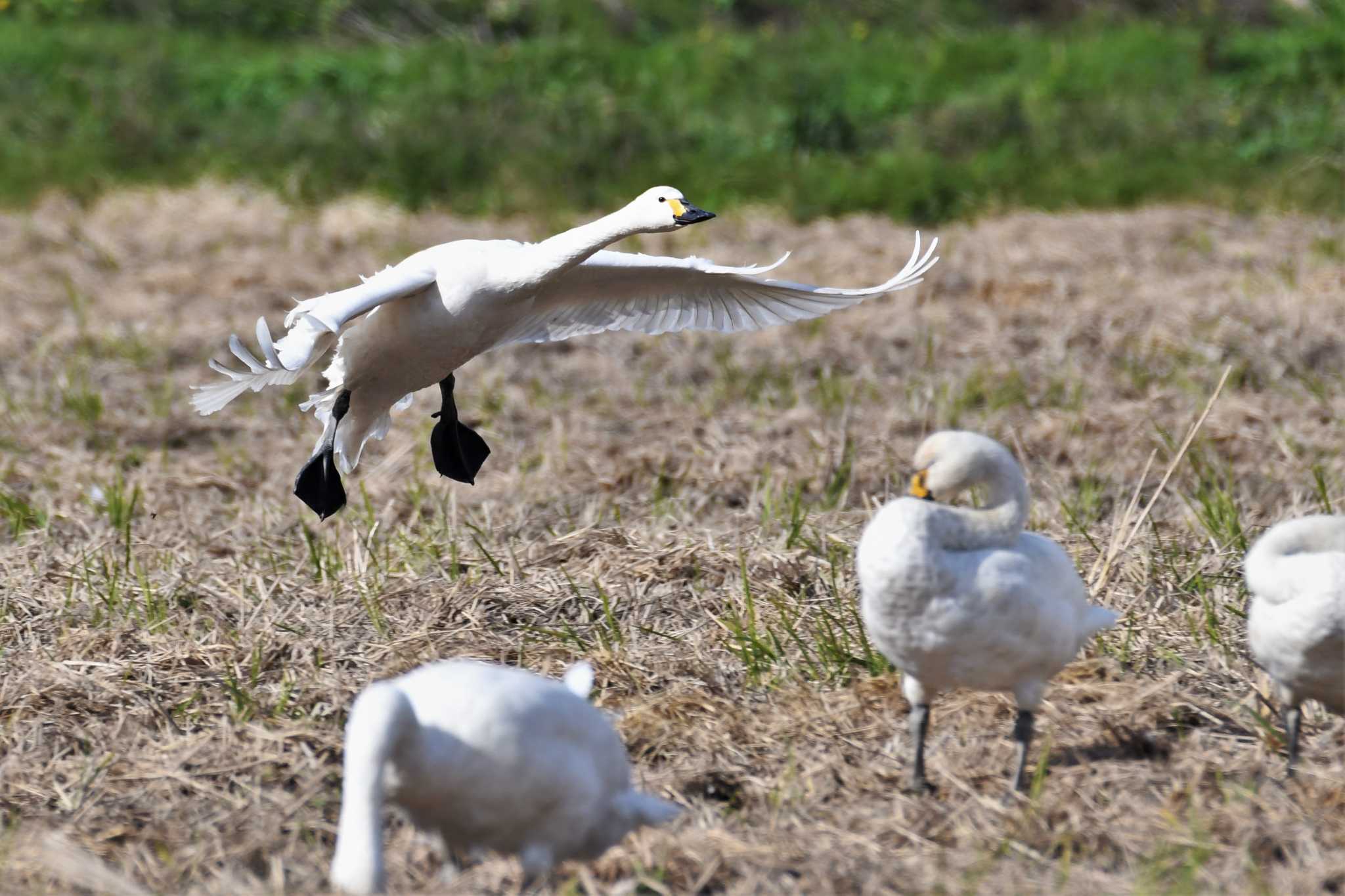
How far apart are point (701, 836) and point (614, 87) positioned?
1296cm

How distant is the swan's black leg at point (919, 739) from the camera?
3355 millimetres

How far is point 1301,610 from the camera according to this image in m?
3.16

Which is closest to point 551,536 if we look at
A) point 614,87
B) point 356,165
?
point 356,165

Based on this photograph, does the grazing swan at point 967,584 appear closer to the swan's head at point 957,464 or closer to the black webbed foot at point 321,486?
the swan's head at point 957,464

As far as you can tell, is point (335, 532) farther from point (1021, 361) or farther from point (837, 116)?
point (837, 116)

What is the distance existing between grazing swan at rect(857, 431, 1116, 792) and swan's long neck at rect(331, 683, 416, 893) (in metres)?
0.99

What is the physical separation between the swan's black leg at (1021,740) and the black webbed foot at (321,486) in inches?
106

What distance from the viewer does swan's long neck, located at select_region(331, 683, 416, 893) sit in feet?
8.66

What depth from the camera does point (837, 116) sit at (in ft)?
46.4

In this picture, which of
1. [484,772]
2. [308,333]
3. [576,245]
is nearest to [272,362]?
[308,333]

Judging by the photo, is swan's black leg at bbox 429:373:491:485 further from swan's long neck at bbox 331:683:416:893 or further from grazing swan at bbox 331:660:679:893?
swan's long neck at bbox 331:683:416:893

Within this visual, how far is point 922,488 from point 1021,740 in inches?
22.9

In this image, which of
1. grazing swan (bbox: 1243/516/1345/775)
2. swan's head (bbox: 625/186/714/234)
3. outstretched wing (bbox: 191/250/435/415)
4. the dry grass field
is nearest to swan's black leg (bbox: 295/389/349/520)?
the dry grass field

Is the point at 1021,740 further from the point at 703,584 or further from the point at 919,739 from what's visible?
the point at 703,584
